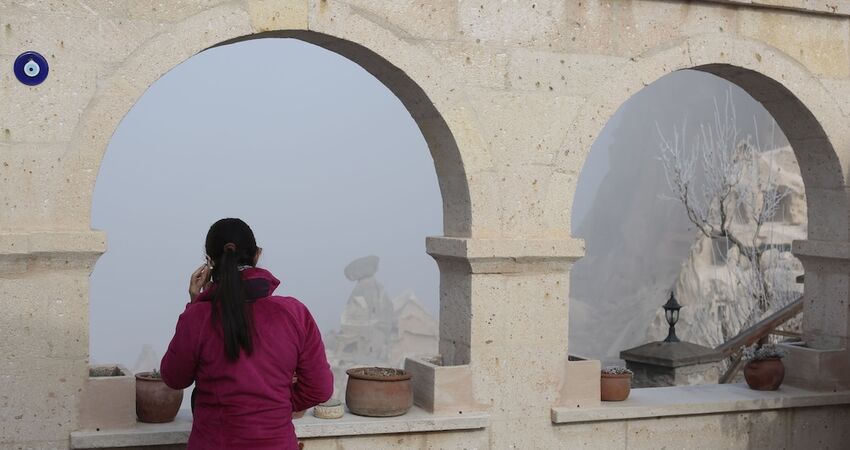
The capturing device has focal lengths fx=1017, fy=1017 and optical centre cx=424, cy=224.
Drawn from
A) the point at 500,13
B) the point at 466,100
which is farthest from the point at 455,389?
the point at 500,13

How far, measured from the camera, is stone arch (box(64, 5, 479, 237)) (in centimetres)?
438

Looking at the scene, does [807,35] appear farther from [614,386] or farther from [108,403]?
[108,403]

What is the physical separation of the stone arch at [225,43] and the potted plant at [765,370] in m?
2.07

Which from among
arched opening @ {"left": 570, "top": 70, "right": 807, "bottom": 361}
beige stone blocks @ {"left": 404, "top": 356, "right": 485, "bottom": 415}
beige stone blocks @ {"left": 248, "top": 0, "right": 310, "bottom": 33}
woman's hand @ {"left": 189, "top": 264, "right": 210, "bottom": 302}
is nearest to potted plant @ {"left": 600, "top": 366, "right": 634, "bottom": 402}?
beige stone blocks @ {"left": 404, "top": 356, "right": 485, "bottom": 415}

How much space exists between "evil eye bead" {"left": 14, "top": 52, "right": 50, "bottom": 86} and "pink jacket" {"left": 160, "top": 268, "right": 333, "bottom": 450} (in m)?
1.69

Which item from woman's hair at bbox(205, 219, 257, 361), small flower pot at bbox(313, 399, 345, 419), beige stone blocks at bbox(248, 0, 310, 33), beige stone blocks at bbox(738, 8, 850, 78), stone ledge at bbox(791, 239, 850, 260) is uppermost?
beige stone blocks at bbox(738, 8, 850, 78)

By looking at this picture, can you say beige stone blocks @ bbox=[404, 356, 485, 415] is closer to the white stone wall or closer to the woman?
the white stone wall

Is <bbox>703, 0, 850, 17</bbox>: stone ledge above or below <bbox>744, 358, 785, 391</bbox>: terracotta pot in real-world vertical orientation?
above

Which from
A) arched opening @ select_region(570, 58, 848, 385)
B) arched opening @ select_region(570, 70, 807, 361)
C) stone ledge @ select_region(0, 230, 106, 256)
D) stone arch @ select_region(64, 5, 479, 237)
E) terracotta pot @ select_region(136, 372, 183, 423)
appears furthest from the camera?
arched opening @ select_region(570, 70, 807, 361)

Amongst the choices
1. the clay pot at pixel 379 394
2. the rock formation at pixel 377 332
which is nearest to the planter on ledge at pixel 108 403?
the clay pot at pixel 379 394

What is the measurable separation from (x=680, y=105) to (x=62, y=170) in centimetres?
3882

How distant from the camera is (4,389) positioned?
4312 mm

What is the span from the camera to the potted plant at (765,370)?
19.5ft

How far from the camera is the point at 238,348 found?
10.2 feet
